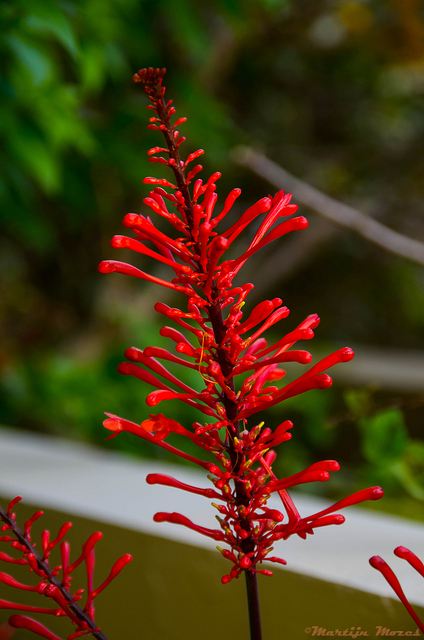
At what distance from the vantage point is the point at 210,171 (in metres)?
1.75

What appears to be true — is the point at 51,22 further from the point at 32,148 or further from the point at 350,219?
the point at 350,219

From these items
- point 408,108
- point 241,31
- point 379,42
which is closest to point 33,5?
point 241,31

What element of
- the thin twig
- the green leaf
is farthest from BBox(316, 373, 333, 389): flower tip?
the green leaf

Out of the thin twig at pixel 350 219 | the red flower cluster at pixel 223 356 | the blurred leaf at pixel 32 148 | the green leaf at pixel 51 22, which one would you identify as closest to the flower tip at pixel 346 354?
the red flower cluster at pixel 223 356

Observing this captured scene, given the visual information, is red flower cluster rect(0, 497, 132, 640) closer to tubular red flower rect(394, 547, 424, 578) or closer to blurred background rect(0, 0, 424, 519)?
tubular red flower rect(394, 547, 424, 578)

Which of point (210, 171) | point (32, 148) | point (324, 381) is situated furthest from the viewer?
point (210, 171)

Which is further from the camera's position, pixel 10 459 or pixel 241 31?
pixel 241 31

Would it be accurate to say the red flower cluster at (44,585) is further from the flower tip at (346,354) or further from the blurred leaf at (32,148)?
the blurred leaf at (32,148)

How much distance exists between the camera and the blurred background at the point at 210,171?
0.74 m

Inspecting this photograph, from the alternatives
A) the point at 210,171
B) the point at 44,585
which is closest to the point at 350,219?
the point at 44,585

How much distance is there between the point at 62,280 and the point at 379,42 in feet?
3.94

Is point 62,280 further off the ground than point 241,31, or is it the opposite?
point 241,31

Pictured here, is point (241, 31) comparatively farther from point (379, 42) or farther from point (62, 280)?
point (62, 280)

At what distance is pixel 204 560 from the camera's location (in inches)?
15.4
